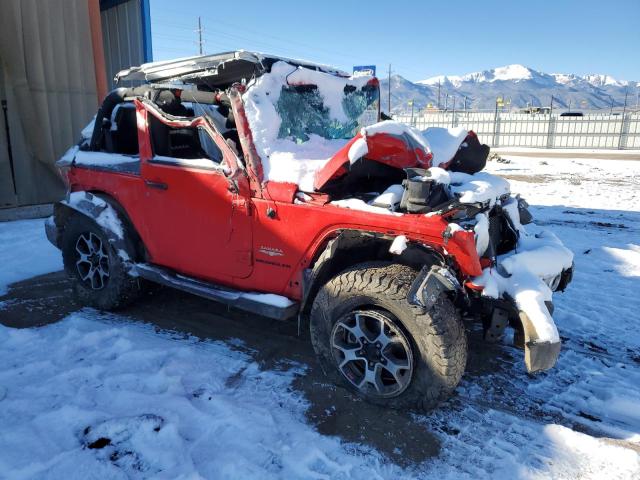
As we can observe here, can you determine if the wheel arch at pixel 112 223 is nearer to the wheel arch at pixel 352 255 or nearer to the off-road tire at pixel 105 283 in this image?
the off-road tire at pixel 105 283

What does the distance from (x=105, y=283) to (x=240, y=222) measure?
1797mm

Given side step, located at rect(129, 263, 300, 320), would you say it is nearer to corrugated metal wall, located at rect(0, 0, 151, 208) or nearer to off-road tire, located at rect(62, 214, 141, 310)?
off-road tire, located at rect(62, 214, 141, 310)

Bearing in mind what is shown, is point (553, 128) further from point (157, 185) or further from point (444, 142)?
point (157, 185)

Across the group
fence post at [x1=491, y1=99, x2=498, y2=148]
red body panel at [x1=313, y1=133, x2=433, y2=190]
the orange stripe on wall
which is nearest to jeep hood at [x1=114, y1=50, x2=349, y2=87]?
red body panel at [x1=313, y1=133, x2=433, y2=190]

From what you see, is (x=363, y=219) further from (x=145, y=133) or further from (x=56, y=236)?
(x=56, y=236)

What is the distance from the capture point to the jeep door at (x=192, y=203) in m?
3.42

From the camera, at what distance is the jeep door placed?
11.2 feet

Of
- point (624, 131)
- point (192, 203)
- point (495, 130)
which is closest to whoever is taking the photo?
point (192, 203)

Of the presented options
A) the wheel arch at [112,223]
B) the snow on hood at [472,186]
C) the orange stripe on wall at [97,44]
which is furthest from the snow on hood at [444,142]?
the orange stripe on wall at [97,44]

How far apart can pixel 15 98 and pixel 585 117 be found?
27.9m

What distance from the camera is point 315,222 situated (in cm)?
304

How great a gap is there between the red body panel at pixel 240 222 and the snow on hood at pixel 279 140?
86mm

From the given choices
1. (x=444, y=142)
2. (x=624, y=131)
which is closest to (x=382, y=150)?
(x=444, y=142)

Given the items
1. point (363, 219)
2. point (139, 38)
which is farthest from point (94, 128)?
point (139, 38)
